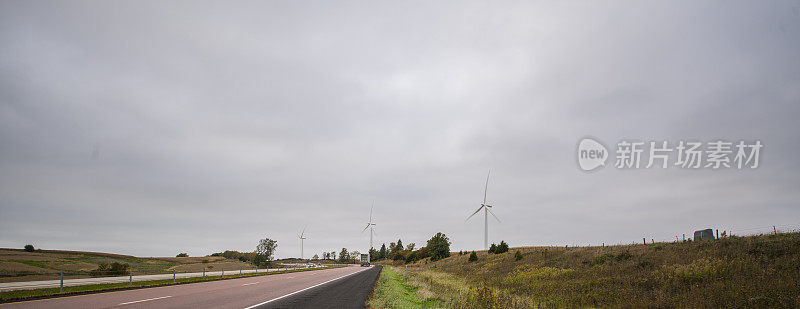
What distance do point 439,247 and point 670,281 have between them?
3293 inches

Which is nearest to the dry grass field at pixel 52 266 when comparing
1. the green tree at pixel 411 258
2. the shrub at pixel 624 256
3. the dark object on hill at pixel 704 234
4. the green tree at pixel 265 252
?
the green tree at pixel 265 252

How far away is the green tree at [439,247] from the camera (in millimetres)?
104556

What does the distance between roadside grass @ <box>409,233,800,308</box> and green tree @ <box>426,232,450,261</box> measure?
67.9m

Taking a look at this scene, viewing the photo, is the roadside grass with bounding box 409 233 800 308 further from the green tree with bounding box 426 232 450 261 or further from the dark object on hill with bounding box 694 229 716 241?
the green tree with bounding box 426 232 450 261

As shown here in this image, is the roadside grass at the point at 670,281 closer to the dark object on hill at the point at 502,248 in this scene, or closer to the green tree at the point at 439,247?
the dark object on hill at the point at 502,248

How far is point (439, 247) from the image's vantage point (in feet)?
346

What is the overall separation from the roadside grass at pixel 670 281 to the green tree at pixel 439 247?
67.9 m

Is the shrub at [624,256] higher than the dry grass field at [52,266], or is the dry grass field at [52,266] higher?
the shrub at [624,256]

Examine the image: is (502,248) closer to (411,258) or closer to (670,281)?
(670,281)

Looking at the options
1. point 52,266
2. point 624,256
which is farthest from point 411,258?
point 624,256

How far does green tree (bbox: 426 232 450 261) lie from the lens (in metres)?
105

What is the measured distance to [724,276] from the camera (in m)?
22.7

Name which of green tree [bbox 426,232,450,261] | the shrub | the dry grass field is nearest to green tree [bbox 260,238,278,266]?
the dry grass field

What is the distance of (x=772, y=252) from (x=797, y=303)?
13258 millimetres
